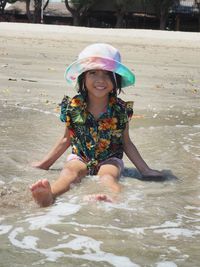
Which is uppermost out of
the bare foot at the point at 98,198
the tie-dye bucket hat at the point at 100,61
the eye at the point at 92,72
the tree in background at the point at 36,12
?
the tree in background at the point at 36,12

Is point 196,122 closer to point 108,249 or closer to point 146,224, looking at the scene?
point 146,224

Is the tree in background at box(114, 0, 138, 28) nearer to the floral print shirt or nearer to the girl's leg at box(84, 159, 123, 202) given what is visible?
the floral print shirt

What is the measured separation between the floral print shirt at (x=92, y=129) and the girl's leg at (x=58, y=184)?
0.52 ft

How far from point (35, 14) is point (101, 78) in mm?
40025

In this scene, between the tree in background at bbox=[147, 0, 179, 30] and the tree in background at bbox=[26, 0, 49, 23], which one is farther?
the tree in background at bbox=[26, 0, 49, 23]

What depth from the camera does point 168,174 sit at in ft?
12.7

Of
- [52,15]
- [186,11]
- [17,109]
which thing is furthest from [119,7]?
[17,109]

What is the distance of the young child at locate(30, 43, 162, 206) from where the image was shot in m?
3.74

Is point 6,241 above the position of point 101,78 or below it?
below

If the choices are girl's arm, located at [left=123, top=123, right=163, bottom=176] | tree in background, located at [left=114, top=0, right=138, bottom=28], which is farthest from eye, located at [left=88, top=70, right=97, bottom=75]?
tree in background, located at [left=114, top=0, right=138, bottom=28]

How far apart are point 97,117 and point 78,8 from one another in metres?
38.1

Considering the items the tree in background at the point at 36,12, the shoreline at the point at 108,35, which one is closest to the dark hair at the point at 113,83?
the shoreline at the point at 108,35

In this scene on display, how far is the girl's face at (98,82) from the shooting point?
3.76m

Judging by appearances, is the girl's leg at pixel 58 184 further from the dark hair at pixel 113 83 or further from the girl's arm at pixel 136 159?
the dark hair at pixel 113 83
